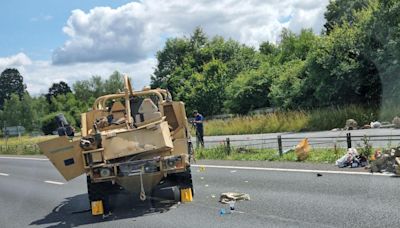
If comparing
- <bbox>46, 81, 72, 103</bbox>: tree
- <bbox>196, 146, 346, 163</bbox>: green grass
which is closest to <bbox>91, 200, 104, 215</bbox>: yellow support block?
<bbox>196, 146, 346, 163</bbox>: green grass

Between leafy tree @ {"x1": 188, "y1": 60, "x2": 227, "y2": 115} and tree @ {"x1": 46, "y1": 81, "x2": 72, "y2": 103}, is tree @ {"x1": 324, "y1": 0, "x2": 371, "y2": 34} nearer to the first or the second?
leafy tree @ {"x1": 188, "y1": 60, "x2": 227, "y2": 115}

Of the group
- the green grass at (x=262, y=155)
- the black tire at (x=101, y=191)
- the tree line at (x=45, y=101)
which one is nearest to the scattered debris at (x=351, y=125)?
the green grass at (x=262, y=155)

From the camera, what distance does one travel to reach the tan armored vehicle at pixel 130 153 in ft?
32.4

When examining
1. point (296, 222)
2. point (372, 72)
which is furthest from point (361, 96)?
point (296, 222)

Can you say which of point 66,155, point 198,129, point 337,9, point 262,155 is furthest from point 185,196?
point 337,9

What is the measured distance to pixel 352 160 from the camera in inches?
527

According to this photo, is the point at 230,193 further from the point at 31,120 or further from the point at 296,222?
the point at 31,120

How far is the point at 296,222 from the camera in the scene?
26.3 feet

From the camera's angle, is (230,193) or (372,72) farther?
(372,72)

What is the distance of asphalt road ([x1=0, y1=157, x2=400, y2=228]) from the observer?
827 centimetres

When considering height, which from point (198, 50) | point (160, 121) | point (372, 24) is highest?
point (198, 50)

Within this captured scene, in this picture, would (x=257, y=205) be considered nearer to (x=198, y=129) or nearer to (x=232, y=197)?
(x=232, y=197)

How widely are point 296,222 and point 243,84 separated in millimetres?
36868

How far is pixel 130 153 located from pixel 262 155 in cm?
865
